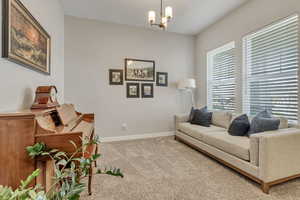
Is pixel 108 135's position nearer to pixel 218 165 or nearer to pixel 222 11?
pixel 218 165

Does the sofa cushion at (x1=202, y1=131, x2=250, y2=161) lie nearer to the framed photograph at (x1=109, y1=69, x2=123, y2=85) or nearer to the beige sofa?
the beige sofa

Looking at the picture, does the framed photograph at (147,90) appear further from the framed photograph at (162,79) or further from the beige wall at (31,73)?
the beige wall at (31,73)

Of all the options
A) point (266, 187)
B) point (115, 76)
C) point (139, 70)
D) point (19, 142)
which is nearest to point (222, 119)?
point (266, 187)

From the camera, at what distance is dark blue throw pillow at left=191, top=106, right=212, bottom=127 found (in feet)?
11.3

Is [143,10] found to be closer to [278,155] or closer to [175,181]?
[175,181]

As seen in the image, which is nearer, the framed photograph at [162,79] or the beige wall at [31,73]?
the beige wall at [31,73]

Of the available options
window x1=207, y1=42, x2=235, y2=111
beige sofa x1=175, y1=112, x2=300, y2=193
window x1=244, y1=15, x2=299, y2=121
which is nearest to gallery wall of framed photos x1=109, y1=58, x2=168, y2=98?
window x1=207, y1=42, x2=235, y2=111

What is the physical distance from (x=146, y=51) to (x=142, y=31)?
1.68ft

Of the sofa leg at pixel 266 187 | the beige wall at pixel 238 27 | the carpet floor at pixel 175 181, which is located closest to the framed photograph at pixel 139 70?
the beige wall at pixel 238 27

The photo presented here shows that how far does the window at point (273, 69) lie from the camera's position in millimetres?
2400

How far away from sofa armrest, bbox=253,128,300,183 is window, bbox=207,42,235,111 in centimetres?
166

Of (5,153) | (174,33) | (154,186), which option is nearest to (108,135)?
(154,186)

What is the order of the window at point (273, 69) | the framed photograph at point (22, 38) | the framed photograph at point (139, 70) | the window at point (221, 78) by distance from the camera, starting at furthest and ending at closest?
the framed photograph at point (139, 70), the window at point (221, 78), the window at point (273, 69), the framed photograph at point (22, 38)

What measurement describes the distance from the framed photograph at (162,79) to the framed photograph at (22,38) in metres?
2.66
